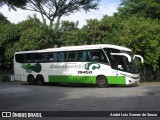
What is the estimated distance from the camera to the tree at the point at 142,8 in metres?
51.3

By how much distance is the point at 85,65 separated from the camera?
3152 centimetres

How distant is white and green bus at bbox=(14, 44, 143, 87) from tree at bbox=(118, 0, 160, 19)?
2014 centimetres

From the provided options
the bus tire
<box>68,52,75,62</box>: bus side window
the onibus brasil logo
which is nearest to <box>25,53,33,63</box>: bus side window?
the bus tire

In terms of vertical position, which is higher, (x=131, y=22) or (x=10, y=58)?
(x=131, y=22)

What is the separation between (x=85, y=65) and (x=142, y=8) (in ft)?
79.9

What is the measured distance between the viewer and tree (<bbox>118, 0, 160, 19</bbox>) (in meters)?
51.3

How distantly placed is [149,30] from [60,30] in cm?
1197

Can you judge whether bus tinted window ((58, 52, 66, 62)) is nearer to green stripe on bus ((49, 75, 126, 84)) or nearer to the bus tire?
green stripe on bus ((49, 75, 126, 84))

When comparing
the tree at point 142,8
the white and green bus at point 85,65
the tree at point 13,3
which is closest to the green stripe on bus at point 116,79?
the white and green bus at point 85,65

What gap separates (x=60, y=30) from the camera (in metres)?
47.1

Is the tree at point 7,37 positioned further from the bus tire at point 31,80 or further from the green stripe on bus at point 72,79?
the green stripe on bus at point 72,79

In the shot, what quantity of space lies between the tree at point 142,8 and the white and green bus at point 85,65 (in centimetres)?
2014

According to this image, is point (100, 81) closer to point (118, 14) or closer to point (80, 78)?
point (80, 78)

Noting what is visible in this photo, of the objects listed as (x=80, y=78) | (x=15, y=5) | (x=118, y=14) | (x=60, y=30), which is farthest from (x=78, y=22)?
(x=15, y=5)
